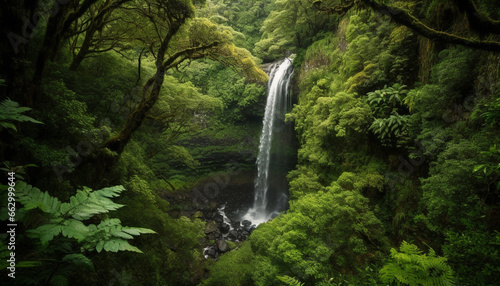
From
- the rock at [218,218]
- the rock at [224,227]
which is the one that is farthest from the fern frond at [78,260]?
the rock at [218,218]

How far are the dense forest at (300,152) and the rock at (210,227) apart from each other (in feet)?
13.2

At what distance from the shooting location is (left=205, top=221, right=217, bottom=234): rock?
14.1 meters

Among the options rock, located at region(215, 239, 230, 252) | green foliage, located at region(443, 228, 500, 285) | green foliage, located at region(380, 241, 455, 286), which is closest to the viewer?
green foliage, located at region(380, 241, 455, 286)

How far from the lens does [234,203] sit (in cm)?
1794

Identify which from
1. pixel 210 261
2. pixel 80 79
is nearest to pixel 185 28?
pixel 80 79

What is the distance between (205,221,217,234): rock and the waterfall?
9.14 ft

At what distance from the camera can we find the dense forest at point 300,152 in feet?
7.66

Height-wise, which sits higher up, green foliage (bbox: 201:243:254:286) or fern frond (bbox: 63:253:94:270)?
Answer: fern frond (bbox: 63:253:94:270)

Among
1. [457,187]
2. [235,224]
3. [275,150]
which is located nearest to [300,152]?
[457,187]

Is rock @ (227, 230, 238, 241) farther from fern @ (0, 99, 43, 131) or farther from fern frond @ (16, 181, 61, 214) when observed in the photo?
fern @ (0, 99, 43, 131)

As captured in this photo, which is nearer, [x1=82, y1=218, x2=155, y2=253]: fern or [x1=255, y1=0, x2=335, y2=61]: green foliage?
[x1=82, y1=218, x2=155, y2=253]: fern

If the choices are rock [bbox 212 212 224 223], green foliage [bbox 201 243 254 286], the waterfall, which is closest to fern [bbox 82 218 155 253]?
green foliage [bbox 201 243 254 286]

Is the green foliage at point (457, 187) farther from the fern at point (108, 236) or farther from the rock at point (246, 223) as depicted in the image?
the rock at point (246, 223)

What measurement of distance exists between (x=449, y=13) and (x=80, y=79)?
34.5 ft
